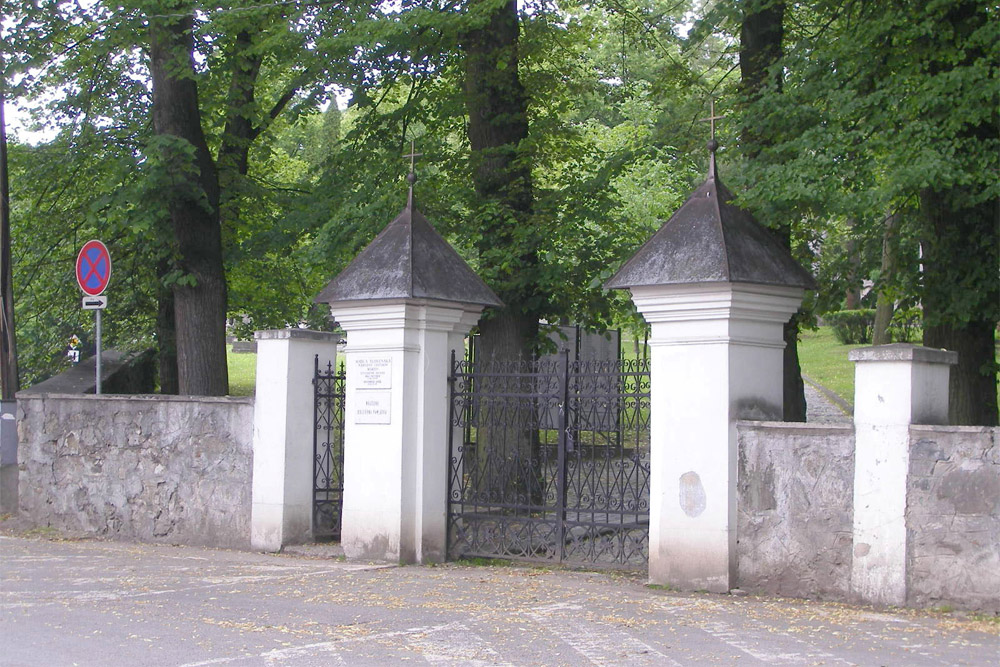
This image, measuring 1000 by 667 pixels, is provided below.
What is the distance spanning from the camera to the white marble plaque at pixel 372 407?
35.7 feet

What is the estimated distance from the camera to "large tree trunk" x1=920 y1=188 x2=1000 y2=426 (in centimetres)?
1152

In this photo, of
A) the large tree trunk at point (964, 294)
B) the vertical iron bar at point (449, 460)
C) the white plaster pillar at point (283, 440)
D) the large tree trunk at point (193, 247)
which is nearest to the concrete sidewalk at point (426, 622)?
the vertical iron bar at point (449, 460)

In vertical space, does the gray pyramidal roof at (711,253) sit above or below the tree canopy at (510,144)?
below

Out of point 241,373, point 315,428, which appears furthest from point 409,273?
point 241,373

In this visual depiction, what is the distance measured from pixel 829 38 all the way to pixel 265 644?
9217mm

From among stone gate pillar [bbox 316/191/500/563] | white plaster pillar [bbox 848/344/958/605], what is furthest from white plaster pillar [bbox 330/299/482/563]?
white plaster pillar [bbox 848/344/958/605]

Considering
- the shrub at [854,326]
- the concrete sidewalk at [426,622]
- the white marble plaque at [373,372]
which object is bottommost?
the concrete sidewalk at [426,622]

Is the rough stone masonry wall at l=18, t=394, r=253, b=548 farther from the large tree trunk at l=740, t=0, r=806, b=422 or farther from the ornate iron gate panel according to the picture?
the large tree trunk at l=740, t=0, r=806, b=422

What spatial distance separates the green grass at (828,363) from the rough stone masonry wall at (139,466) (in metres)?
18.8

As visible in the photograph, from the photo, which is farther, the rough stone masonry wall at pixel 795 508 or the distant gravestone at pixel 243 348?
the distant gravestone at pixel 243 348

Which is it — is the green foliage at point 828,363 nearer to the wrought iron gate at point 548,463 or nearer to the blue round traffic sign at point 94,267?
the wrought iron gate at point 548,463

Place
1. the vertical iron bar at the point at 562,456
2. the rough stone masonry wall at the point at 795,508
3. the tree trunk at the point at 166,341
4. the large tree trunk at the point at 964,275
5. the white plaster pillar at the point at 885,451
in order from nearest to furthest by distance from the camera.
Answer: the white plaster pillar at the point at 885,451
the rough stone masonry wall at the point at 795,508
the vertical iron bar at the point at 562,456
the large tree trunk at the point at 964,275
the tree trunk at the point at 166,341

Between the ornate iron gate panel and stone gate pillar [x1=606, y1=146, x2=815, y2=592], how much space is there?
11.0ft

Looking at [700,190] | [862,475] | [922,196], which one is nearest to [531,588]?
[862,475]
